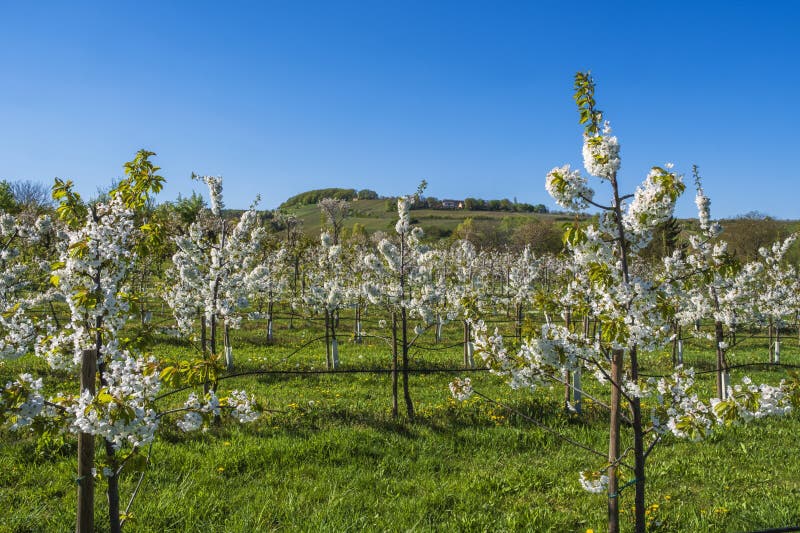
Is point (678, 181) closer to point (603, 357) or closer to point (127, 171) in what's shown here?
point (603, 357)

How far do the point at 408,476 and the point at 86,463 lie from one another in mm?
4429

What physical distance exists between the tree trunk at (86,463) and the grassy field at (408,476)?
185 cm

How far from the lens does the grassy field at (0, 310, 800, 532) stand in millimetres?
5457

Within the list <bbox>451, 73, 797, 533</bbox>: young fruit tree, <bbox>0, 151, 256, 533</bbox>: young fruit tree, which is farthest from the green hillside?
<bbox>0, 151, 256, 533</bbox>: young fruit tree

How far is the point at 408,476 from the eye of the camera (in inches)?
267

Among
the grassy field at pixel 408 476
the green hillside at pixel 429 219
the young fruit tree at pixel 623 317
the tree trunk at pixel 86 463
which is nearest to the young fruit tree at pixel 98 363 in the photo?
the tree trunk at pixel 86 463

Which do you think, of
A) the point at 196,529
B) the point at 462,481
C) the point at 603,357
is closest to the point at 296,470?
the point at 196,529

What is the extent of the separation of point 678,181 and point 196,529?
597 cm

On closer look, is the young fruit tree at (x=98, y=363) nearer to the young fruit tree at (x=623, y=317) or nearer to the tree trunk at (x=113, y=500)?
the tree trunk at (x=113, y=500)

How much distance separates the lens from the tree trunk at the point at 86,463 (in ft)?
11.1

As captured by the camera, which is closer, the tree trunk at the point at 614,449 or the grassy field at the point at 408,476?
the tree trunk at the point at 614,449

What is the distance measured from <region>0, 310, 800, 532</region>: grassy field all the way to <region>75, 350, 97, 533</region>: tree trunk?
185 cm

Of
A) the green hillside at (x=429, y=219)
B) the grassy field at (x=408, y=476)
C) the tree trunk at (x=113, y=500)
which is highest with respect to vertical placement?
the green hillside at (x=429, y=219)

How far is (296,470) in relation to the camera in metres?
6.72
